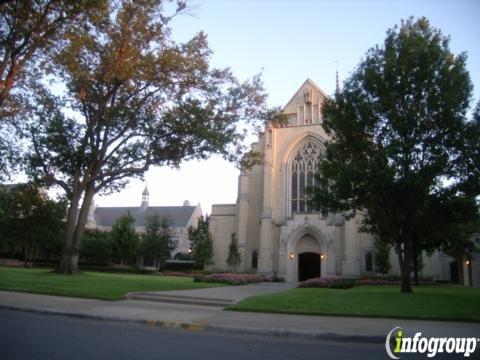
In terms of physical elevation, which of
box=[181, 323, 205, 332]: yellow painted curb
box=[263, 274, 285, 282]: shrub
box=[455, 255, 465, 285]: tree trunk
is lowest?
box=[263, 274, 285, 282]: shrub

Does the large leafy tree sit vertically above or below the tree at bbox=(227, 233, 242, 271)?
above

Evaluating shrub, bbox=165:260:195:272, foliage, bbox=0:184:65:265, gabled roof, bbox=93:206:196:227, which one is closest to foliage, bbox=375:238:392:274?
shrub, bbox=165:260:195:272

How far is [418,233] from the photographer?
2339cm

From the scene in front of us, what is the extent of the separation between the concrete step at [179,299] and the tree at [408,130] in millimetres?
8385

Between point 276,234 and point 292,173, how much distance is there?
654cm

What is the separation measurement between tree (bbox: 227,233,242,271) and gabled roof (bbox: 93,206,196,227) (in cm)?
4194

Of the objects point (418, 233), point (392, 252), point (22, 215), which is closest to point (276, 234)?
point (392, 252)

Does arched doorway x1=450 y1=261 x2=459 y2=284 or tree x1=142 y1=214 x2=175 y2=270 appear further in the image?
tree x1=142 y1=214 x2=175 y2=270

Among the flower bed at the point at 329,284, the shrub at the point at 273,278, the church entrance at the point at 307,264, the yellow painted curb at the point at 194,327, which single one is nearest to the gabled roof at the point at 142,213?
the church entrance at the point at 307,264

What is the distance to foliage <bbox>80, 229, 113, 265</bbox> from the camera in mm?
51094

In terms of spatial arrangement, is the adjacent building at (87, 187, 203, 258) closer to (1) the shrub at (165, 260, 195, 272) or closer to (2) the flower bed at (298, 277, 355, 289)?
(1) the shrub at (165, 260, 195, 272)

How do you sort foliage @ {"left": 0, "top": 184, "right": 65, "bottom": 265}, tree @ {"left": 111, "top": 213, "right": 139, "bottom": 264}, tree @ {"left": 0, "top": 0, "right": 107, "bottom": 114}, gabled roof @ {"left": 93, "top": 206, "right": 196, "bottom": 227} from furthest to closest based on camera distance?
gabled roof @ {"left": 93, "top": 206, "right": 196, "bottom": 227}
tree @ {"left": 111, "top": 213, "right": 139, "bottom": 264}
foliage @ {"left": 0, "top": 184, "right": 65, "bottom": 265}
tree @ {"left": 0, "top": 0, "right": 107, "bottom": 114}

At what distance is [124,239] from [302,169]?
23.3 m

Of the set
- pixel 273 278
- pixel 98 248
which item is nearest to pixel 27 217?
pixel 98 248
